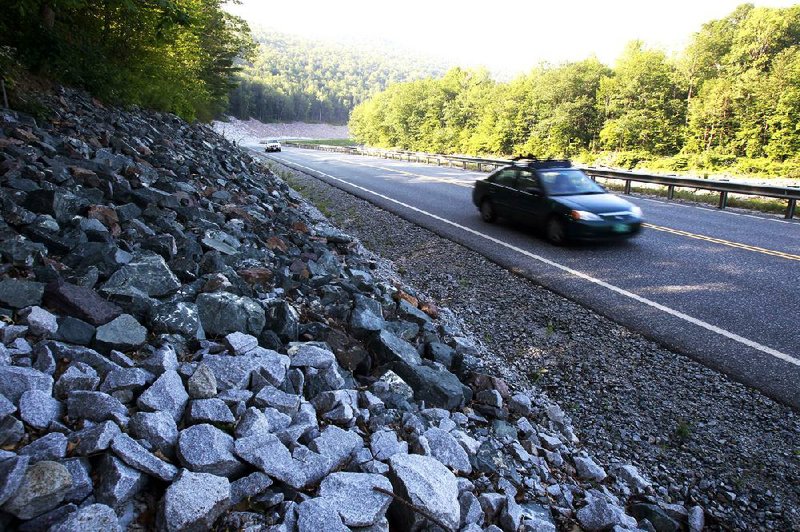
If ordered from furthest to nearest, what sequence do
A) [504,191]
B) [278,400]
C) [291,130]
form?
[291,130] < [504,191] < [278,400]

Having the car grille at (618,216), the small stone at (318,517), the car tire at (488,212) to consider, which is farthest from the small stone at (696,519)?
the car tire at (488,212)

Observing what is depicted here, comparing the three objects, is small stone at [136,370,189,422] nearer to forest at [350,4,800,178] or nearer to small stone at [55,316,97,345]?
small stone at [55,316,97,345]

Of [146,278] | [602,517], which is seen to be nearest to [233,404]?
[146,278]

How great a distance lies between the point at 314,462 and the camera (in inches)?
101

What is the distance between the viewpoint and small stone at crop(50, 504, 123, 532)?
1907 millimetres

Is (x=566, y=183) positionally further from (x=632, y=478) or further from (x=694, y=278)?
(x=632, y=478)

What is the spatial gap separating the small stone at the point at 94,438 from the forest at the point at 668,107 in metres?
49.7

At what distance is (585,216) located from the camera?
357 inches

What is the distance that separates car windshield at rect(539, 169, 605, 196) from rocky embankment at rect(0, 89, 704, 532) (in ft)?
18.7

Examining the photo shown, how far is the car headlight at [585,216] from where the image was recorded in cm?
906

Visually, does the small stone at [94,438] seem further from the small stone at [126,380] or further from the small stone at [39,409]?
the small stone at [126,380]

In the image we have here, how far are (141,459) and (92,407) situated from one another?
18.8 inches

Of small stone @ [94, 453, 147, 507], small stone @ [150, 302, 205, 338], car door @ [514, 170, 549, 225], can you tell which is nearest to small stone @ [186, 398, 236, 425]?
small stone @ [94, 453, 147, 507]

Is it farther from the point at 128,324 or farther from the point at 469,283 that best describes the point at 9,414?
the point at 469,283
